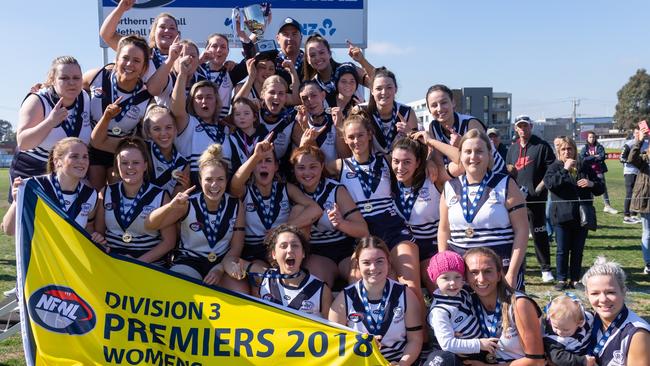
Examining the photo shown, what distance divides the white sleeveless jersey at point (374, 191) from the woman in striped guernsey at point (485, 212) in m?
0.64

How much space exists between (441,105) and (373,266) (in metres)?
→ 2.05

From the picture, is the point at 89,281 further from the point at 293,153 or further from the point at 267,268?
the point at 293,153

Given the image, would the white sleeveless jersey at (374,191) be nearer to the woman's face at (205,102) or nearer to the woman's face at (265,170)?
the woman's face at (265,170)

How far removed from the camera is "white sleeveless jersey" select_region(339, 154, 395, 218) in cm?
538

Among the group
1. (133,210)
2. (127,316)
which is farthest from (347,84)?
(127,316)

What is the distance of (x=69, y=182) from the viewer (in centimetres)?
487

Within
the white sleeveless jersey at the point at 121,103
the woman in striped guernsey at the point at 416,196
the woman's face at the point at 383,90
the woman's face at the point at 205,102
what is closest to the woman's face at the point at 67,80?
the white sleeveless jersey at the point at 121,103

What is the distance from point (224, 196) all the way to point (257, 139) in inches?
33.9

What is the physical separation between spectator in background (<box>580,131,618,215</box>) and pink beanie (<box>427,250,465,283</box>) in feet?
19.5

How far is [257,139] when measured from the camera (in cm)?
576

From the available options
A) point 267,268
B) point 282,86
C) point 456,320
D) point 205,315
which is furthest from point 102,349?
point 282,86

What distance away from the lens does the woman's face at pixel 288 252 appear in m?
4.62

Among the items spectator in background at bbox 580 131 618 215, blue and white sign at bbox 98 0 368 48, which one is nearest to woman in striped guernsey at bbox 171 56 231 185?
blue and white sign at bbox 98 0 368 48

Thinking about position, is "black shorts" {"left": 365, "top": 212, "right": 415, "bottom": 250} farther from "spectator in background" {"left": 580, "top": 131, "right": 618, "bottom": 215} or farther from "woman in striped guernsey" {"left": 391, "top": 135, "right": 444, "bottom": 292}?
"spectator in background" {"left": 580, "top": 131, "right": 618, "bottom": 215}
